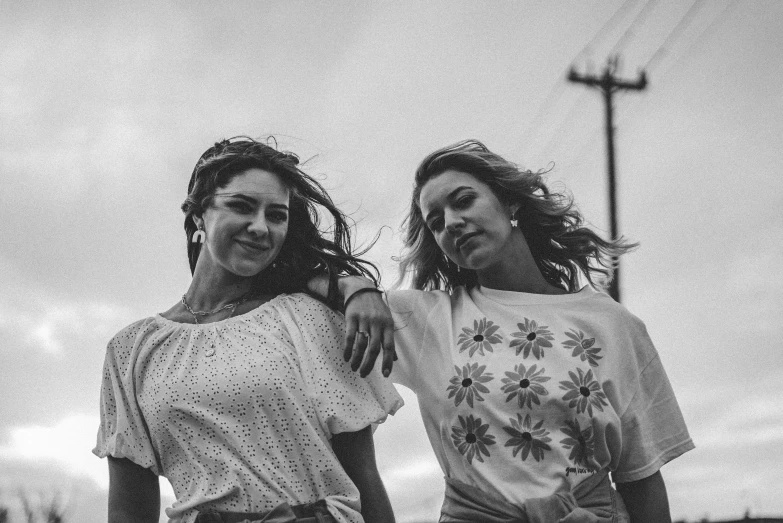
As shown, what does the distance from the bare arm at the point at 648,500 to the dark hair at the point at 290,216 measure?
1149mm

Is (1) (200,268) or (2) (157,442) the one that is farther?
(1) (200,268)

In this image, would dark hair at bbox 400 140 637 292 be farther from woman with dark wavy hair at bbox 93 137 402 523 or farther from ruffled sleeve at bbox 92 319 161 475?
ruffled sleeve at bbox 92 319 161 475

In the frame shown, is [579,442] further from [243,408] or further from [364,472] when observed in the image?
[243,408]

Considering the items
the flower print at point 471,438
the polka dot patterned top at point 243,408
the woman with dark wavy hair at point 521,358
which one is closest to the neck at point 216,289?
the polka dot patterned top at point 243,408

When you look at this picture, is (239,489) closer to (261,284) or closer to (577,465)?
(261,284)

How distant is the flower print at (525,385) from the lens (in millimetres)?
3121

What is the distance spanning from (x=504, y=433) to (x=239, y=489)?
87cm

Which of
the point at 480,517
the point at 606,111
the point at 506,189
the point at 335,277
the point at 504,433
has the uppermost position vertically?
the point at 606,111

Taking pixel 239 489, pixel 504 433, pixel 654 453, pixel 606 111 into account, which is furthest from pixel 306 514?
pixel 606 111

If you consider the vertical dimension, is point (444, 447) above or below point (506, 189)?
below

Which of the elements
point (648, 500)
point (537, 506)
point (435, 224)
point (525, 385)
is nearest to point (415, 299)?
point (435, 224)

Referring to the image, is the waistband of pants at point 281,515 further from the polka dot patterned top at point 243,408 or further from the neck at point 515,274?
the neck at point 515,274

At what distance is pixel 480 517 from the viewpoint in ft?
9.88

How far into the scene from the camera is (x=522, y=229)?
3777 mm
